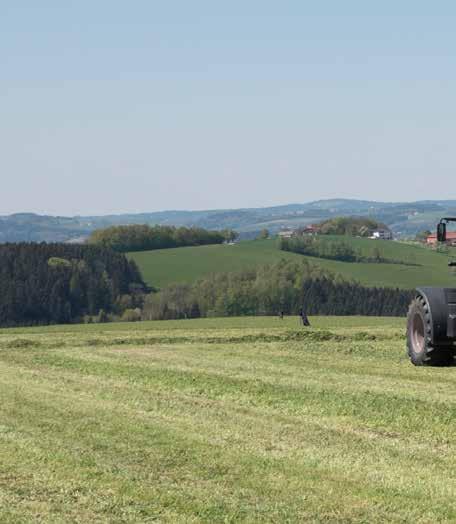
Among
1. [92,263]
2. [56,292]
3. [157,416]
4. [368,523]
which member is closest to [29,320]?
[56,292]

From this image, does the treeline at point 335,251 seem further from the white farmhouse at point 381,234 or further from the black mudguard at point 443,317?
the black mudguard at point 443,317

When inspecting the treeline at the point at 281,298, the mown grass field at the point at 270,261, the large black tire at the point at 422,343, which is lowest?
the treeline at the point at 281,298

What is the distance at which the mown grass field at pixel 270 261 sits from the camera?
12444 cm

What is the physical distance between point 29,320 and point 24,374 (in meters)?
97.5

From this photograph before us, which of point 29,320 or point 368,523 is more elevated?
point 368,523

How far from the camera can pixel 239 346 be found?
32344mm

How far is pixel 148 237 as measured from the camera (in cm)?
16100

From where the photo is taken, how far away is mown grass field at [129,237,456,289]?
408 ft

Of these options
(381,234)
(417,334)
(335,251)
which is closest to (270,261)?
(335,251)

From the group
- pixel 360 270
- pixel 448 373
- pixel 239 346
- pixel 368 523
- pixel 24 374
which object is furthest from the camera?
pixel 360 270

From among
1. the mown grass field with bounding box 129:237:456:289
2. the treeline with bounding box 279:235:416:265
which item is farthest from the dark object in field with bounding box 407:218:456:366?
the treeline with bounding box 279:235:416:265

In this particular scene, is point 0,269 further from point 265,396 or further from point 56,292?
point 265,396

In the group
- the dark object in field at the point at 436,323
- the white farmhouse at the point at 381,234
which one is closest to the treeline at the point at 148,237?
the white farmhouse at the point at 381,234

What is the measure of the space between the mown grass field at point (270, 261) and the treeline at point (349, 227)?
20900 millimetres
